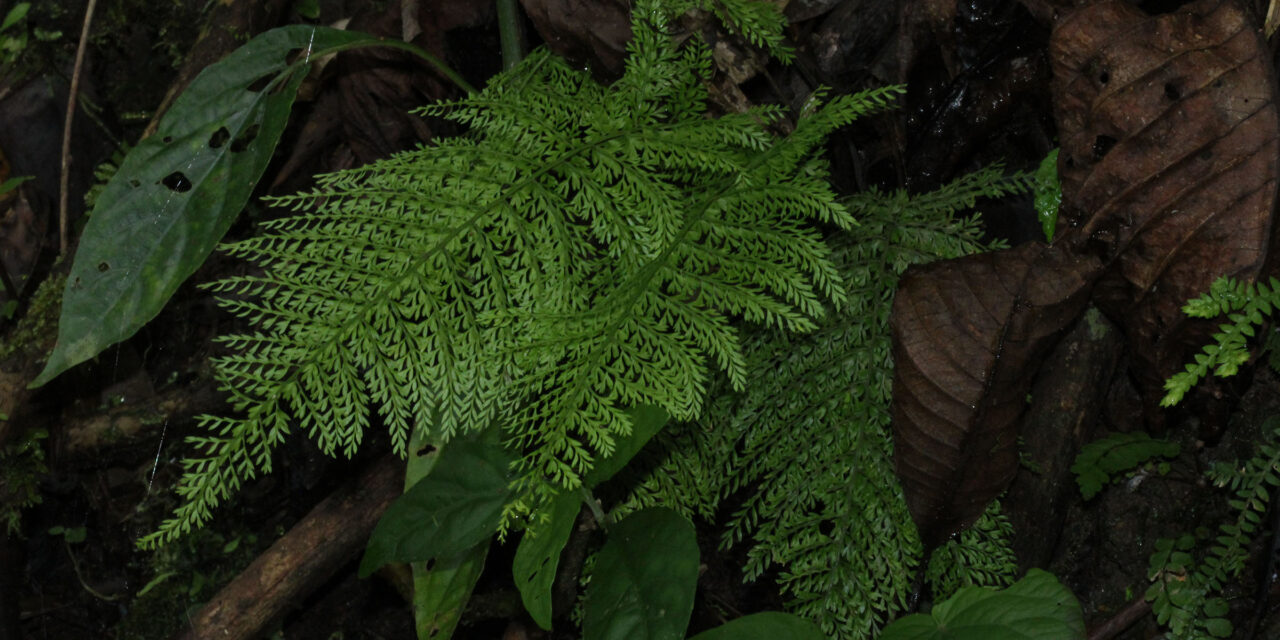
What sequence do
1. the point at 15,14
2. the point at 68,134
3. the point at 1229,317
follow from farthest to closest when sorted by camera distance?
→ the point at 15,14 → the point at 68,134 → the point at 1229,317

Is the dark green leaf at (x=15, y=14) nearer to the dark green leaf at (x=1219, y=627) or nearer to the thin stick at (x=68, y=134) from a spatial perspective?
the thin stick at (x=68, y=134)

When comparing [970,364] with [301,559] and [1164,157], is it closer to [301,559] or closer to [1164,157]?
[1164,157]

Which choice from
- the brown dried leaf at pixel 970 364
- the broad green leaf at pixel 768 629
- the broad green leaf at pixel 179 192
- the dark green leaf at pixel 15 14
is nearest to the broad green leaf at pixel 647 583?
the broad green leaf at pixel 768 629

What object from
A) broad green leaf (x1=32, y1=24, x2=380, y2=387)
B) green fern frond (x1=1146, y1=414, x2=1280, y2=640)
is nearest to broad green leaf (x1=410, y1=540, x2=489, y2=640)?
broad green leaf (x1=32, y1=24, x2=380, y2=387)

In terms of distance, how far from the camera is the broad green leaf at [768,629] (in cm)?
203

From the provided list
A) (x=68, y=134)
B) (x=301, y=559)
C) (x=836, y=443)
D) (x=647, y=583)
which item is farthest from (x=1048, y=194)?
(x=68, y=134)

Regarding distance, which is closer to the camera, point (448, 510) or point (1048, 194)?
point (448, 510)

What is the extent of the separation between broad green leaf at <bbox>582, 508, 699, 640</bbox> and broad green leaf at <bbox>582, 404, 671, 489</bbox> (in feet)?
0.58

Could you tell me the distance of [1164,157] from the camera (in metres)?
2.09

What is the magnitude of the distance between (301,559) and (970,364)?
5.99 ft

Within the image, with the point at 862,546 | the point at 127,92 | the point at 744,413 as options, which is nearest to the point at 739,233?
the point at 744,413

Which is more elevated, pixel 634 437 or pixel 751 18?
pixel 751 18

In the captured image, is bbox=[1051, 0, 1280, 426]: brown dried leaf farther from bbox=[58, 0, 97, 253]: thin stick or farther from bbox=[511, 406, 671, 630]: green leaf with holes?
bbox=[58, 0, 97, 253]: thin stick

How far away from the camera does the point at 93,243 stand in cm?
246
